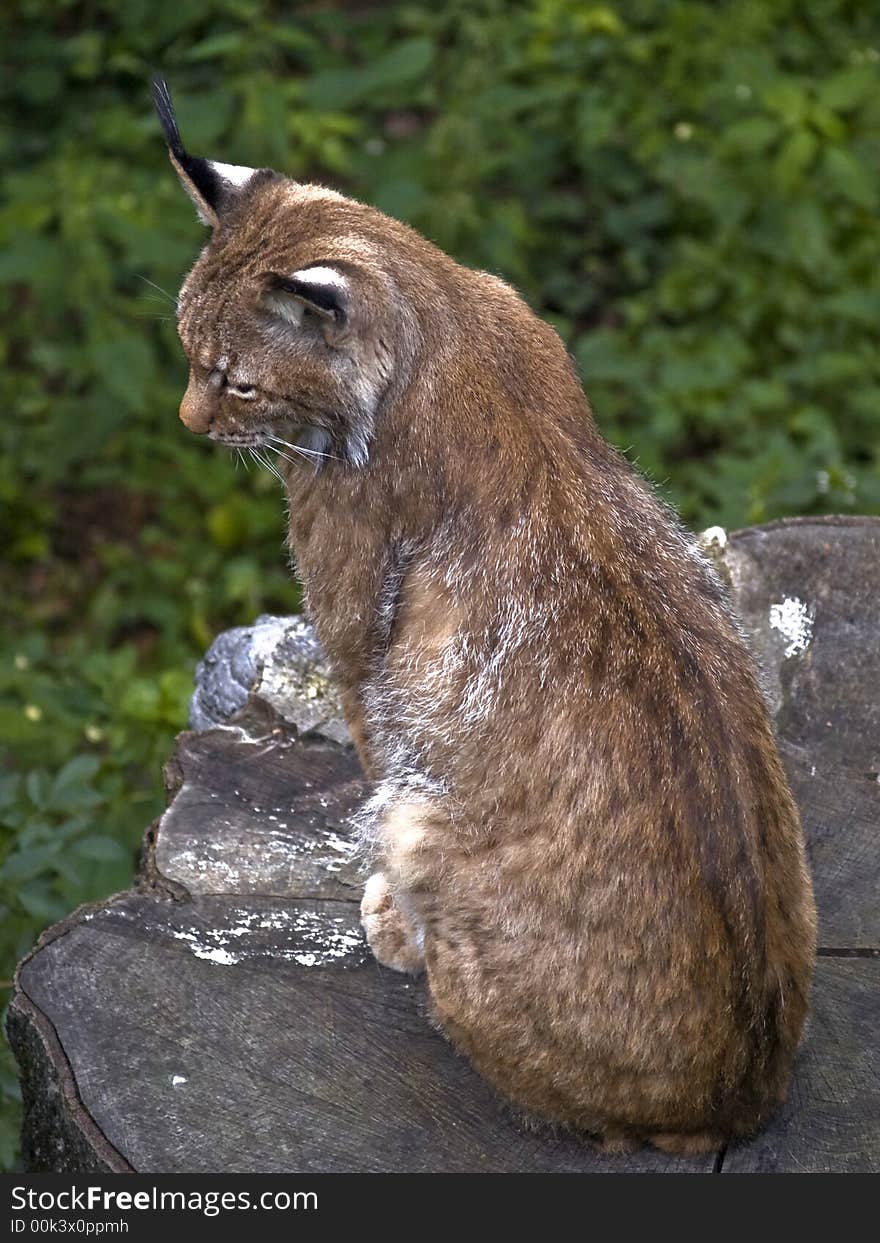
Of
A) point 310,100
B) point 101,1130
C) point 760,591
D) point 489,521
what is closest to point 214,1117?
point 101,1130

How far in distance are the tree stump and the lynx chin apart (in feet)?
0.45

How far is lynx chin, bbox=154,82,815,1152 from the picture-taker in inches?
115

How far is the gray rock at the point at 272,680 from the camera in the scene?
13.7 ft

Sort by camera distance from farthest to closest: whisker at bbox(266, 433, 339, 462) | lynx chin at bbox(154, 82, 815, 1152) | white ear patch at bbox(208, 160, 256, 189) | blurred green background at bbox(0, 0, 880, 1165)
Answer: blurred green background at bbox(0, 0, 880, 1165)
white ear patch at bbox(208, 160, 256, 189)
whisker at bbox(266, 433, 339, 462)
lynx chin at bbox(154, 82, 815, 1152)

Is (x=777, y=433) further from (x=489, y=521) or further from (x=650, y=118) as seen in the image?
(x=489, y=521)

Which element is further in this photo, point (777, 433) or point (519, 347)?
point (777, 433)

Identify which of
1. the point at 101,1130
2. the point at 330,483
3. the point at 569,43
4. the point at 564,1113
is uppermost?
the point at 569,43

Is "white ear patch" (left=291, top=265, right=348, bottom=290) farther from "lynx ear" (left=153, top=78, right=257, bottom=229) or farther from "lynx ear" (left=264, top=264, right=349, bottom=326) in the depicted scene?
"lynx ear" (left=153, top=78, right=257, bottom=229)

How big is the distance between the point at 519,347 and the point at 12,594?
387cm

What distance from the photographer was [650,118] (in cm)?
685

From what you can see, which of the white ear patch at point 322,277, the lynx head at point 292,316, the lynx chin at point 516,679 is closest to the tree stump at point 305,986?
the lynx chin at point 516,679

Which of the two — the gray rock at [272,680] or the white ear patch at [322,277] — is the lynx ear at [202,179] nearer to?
the white ear patch at [322,277]

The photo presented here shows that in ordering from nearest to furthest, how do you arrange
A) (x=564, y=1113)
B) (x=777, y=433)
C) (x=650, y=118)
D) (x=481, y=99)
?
1. (x=564, y=1113)
2. (x=777, y=433)
3. (x=481, y=99)
4. (x=650, y=118)

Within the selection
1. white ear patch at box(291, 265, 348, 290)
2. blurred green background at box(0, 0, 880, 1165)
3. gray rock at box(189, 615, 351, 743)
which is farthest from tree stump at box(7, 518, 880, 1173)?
white ear patch at box(291, 265, 348, 290)
